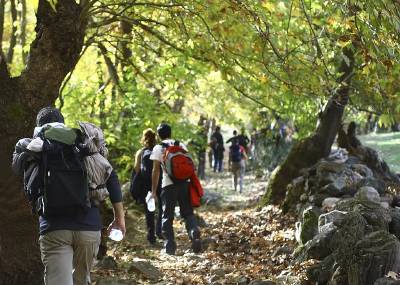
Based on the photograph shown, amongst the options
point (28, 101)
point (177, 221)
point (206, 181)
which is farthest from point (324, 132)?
point (206, 181)

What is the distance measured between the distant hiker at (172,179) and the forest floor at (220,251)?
40 cm

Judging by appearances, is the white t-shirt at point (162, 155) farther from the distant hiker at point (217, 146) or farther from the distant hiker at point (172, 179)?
the distant hiker at point (217, 146)

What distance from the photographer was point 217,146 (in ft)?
78.6

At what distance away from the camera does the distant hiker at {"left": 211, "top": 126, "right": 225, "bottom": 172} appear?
76.8 ft

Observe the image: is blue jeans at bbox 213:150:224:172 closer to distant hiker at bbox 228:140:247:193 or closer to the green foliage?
→ the green foliage

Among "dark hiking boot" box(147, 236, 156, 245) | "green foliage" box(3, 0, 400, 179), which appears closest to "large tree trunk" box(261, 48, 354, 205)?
"green foliage" box(3, 0, 400, 179)

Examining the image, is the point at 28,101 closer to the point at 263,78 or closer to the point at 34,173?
the point at 34,173

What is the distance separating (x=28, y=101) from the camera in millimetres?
5844

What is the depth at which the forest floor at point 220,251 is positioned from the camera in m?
6.94

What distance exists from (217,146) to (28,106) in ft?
60.1

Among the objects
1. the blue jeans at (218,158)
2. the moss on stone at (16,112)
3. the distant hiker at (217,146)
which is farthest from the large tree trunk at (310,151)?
the blue jeans at (218,158)

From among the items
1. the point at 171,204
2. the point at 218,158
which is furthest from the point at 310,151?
the point at 218,158

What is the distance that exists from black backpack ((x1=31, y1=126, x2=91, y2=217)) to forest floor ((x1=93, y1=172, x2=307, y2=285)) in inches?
102

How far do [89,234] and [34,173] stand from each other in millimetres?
640
